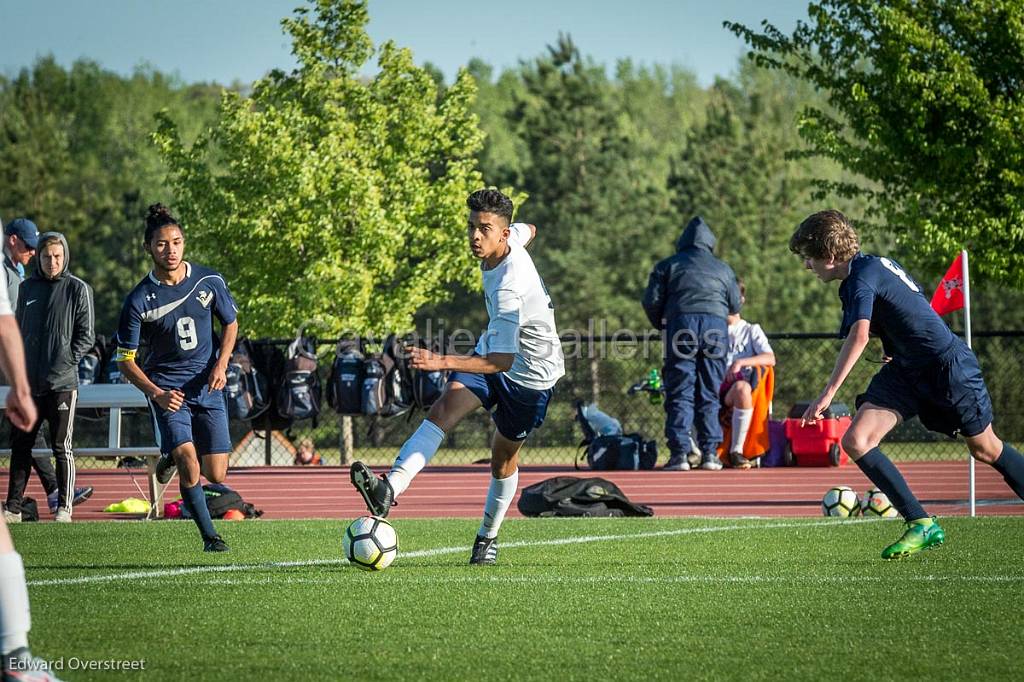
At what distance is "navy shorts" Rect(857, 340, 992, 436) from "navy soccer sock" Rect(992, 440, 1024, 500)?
0.72 feet

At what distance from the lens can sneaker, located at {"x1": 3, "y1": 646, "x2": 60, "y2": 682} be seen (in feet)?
12.2

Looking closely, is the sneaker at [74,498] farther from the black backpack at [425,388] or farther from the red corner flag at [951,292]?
the red corner flag at [951,292]

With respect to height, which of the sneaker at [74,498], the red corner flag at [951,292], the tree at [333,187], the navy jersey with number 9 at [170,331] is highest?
the tree at [333,187]

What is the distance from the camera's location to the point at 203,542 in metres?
8.41

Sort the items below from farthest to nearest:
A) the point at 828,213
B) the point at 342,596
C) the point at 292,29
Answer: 1. the point at 292,29
2. the point at 828,213
3. the point at 342,596

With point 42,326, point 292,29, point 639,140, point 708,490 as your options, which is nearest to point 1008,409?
point 708,490

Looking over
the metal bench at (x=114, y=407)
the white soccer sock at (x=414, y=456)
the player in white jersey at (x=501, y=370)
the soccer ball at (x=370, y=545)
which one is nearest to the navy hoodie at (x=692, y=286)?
the metal bench at (x=114, y=407)

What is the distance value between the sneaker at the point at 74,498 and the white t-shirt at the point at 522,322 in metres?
5.62

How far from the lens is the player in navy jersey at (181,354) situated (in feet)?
26.6

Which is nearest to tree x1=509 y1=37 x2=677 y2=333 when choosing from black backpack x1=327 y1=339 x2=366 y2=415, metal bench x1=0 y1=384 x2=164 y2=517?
black backpack x1=327 y1=339 x2=366 y2=415

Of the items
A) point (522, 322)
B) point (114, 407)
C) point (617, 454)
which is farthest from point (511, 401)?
point (617, 454)

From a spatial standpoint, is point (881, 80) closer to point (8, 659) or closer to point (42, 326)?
point (42, 326)

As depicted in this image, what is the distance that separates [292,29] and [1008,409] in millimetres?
17734

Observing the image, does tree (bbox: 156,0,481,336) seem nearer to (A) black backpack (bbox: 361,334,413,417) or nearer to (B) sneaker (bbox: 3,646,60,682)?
(A) black backpack (bbox: 361,334,413,417)
